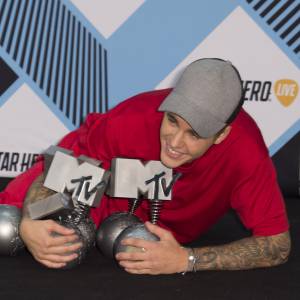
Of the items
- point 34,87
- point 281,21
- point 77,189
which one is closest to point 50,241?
point 77,189

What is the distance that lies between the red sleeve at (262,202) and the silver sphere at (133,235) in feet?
1.07

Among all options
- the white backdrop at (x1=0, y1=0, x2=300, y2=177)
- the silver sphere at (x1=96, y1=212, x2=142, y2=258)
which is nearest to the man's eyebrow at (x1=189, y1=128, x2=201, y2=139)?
the silver sphere at (x1=96, y1=212, x2=142, y2=258)

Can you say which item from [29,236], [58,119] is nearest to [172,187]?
[29,236]

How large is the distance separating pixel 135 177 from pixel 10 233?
0.47m

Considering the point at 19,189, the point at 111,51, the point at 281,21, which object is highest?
the point at 111,51

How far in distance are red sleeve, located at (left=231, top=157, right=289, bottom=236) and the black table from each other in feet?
0.57

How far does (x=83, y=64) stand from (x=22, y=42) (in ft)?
1.15

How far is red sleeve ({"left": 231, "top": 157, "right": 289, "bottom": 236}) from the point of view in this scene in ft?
6.83

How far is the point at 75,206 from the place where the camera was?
7.26ft

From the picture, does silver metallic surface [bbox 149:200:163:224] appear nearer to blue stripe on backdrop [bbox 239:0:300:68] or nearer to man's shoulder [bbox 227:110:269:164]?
man's shoulder [bbox 227:110:269:164]

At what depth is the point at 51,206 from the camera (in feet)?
6.81

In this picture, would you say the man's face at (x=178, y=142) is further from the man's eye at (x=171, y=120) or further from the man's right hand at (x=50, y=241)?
the man's right hand at (x=50, y=241)

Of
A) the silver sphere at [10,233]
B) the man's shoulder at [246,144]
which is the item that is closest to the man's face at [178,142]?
the man's shoulder at [246,144]

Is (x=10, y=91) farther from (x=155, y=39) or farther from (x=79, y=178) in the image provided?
(x=79, y=178)
